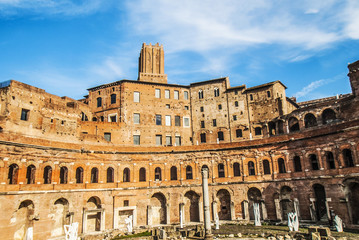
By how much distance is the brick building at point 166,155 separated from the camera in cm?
2791

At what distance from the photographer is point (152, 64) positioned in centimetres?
4706

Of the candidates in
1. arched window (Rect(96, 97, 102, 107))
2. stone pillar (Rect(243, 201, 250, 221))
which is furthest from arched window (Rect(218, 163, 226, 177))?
arched window (Rect(96, 97, 102, 107))

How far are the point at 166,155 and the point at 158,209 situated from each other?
682 cm

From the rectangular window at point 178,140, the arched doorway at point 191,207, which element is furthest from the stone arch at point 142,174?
the rectangular window at point 178,140

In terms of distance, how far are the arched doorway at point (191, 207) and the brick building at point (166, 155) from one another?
12 cm

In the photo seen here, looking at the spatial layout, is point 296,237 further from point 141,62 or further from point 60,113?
point 141,62

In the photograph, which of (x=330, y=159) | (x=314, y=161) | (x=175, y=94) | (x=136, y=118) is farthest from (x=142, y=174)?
(x=330, y=159)

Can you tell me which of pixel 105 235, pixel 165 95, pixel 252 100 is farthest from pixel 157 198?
pixel 252 100

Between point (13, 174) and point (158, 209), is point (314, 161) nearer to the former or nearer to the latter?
point (158, 209)

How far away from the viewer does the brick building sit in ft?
91.6

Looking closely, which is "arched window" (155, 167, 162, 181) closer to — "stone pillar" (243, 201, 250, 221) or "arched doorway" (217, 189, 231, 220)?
"arched doorway" (217, 189, 231, 220)

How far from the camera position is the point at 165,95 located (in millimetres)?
44375

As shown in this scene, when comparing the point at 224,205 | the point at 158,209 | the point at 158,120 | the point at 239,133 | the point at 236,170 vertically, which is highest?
the point at 158,120

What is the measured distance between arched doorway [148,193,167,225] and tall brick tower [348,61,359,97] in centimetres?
2495
